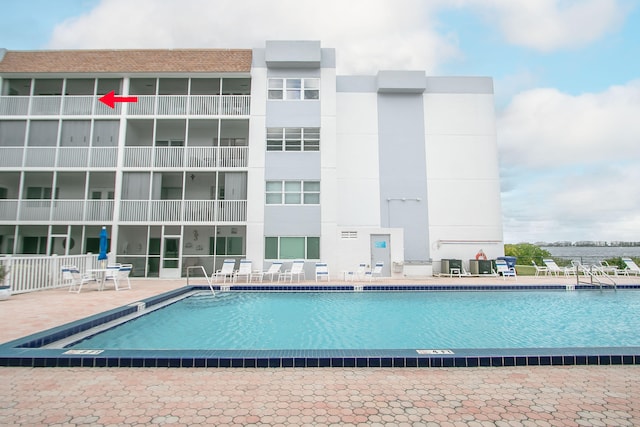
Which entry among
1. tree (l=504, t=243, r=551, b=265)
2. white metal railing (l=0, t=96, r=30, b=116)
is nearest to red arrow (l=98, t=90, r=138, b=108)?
white metal railing (l=0, t=96, r=30, b=116)

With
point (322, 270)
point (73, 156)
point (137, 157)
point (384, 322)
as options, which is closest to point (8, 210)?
point (73, 156)

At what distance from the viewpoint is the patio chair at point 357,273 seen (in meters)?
14.2

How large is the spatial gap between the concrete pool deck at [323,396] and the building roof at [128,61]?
46.8ft

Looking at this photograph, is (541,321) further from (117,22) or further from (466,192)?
(117,22)

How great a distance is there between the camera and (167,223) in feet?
49.0

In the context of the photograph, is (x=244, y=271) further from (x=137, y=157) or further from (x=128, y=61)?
(x=128, y=61)

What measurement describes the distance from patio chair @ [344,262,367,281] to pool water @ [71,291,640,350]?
3.16 meters

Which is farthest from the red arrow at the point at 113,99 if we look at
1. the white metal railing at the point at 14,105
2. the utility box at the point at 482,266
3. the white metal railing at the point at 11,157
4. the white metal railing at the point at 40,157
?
the utility box at the point at 482,266

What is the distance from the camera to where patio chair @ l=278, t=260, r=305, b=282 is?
13.8 metres

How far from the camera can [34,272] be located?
10234 millimetres

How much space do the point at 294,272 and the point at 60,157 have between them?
38.3 ft

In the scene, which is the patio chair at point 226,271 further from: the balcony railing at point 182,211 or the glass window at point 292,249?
the glass window at point 292,249

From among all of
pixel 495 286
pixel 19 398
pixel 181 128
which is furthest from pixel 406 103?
pixel 19 398

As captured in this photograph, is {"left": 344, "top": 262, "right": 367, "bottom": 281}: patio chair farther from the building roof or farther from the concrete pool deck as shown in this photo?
the concrete pool deck
